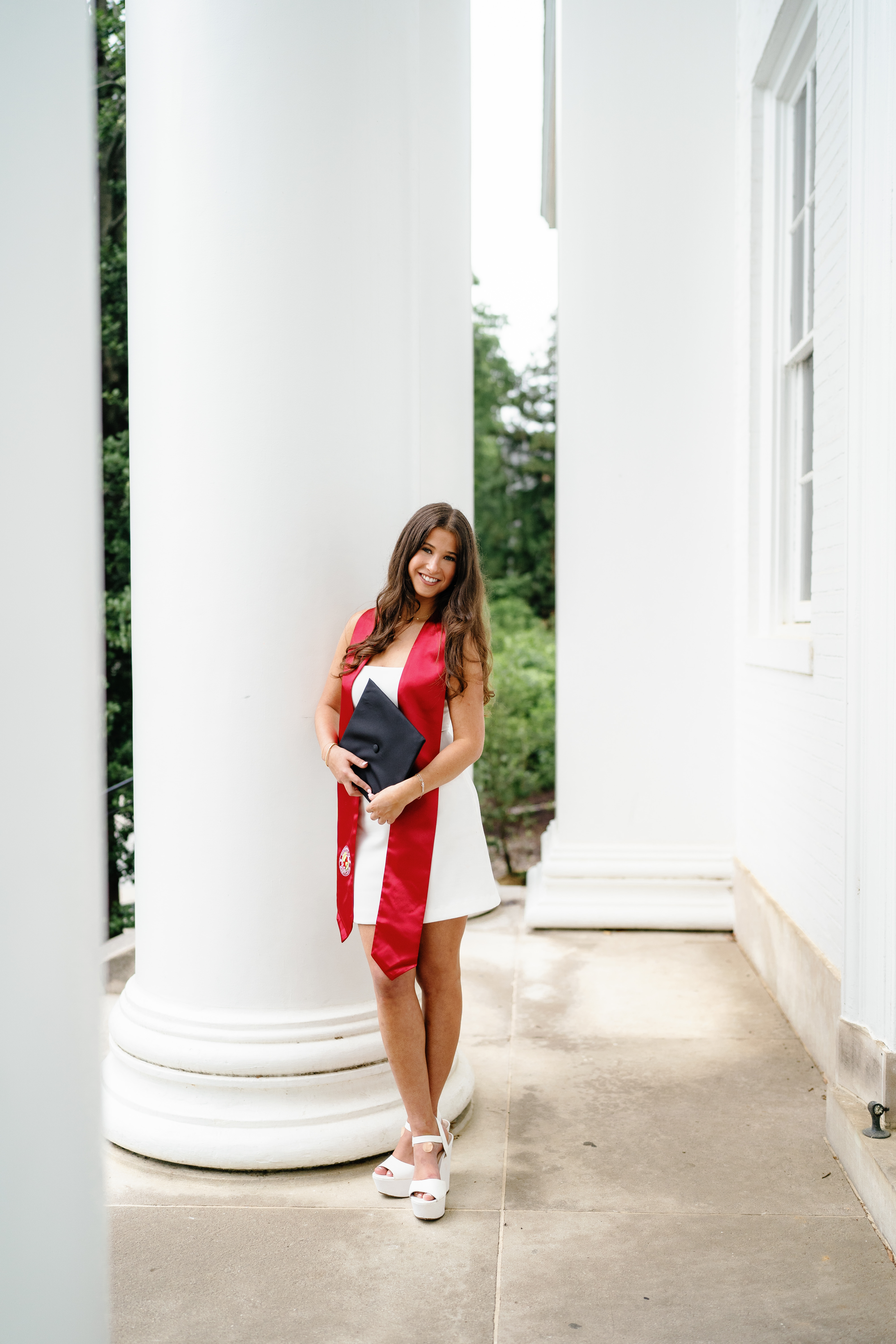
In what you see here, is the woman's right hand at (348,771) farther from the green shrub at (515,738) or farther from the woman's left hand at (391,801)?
the green shrub at (515,738)

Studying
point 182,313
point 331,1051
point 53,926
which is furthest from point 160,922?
point 53,926

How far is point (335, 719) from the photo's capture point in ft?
10.3

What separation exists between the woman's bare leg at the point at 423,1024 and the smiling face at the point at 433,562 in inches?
37.0

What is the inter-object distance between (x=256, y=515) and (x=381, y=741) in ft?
2.58

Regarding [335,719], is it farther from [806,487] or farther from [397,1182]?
[806,487]

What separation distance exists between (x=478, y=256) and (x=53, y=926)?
25.0 meters

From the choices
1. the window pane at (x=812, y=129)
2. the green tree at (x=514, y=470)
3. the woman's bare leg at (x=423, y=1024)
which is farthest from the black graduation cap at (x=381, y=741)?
the green tree at (x=514, y=470)

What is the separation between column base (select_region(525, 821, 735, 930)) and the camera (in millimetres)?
5984

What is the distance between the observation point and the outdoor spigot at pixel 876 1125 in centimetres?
297

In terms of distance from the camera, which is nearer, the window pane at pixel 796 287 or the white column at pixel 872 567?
the white column at pixel 872 567

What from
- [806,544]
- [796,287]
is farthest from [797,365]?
[806,544]

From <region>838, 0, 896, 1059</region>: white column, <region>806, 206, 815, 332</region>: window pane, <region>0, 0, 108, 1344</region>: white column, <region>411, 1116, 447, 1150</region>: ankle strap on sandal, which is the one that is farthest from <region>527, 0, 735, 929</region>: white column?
<region>0, 0, 108, 1344</region>: white column

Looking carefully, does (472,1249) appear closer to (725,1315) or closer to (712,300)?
(725,1315)

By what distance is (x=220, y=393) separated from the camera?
3127mm
